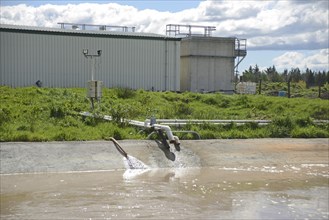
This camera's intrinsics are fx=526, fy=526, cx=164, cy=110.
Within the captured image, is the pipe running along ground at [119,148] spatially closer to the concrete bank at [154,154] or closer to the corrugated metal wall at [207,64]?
the concrete bank at [154,154]

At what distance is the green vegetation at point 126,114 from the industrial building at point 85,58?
602 cm

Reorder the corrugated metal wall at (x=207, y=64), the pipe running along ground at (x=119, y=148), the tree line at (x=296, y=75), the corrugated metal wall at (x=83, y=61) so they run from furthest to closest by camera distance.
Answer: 1. the tree line at (x=296, y=75)
2. the corrugated metal wall at (x=207, y=64)
3. the corrugated metal wall at (x=83, y=61)
4. the pipe running along ground at (x=119, y=148)

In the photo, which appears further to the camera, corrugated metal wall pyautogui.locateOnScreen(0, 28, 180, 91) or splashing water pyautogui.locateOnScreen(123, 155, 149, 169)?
corrugated metal wall pyautogui.locateOnScreen(0, 28, 180, 91)

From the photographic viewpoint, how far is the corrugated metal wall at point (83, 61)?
118 feet

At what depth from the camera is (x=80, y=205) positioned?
11297mm

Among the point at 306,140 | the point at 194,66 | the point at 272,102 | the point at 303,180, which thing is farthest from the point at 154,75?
the point at 303,180

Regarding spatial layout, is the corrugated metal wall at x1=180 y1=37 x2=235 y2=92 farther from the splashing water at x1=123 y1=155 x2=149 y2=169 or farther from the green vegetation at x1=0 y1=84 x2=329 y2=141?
the splashing water at x1=123 y1=155 x2=149 y2=169

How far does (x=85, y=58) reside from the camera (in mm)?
37969

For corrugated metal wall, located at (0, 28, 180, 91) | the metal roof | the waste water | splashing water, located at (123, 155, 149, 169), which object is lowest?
the waste water

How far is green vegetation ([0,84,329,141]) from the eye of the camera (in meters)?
18.6

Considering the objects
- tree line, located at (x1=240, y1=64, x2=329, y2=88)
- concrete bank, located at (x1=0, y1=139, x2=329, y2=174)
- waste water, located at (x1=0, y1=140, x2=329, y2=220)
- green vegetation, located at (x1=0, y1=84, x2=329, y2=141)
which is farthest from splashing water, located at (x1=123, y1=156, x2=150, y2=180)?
tree line, located at (x1=240, y1=64, x2=329, y2=88)

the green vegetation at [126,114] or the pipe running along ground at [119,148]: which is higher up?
the green vegetation at [126,114]

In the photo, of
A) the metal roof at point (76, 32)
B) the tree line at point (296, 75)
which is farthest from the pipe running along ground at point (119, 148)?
the tree line at point (296, 75)

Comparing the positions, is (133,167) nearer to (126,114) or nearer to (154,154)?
(154,154)
